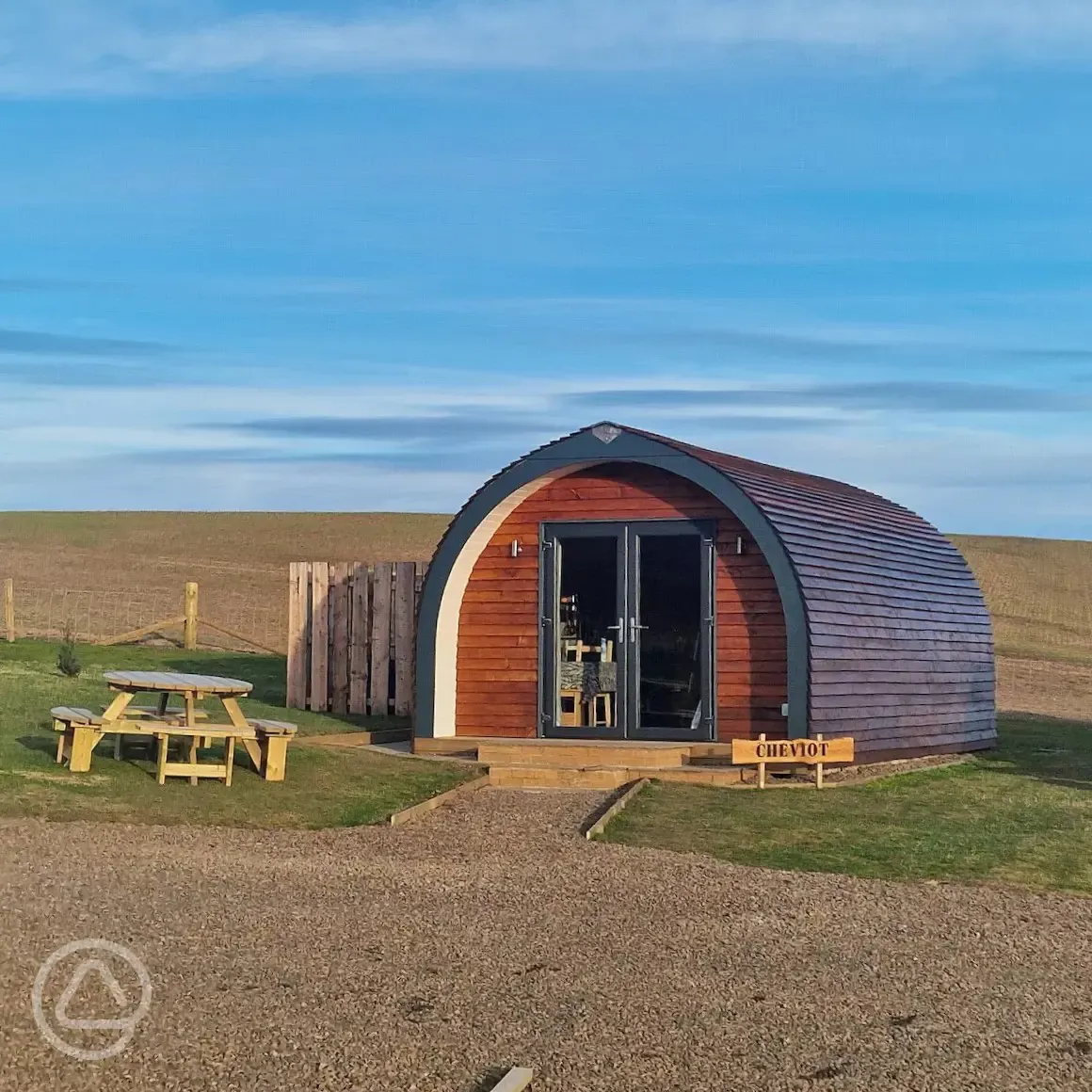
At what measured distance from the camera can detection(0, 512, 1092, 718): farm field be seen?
35.7 m

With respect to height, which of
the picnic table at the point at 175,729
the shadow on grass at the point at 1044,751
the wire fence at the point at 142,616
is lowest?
the shadow on grass at the point at 1044,751

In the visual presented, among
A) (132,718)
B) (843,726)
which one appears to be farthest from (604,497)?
(132,718)

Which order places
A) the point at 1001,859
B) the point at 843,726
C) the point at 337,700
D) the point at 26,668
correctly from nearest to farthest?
the point at 1001,859 → the point at 843,726 → the point at 337,700 → the point at 26,668

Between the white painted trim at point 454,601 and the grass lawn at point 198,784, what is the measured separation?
1.32 m

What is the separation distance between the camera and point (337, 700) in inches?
730

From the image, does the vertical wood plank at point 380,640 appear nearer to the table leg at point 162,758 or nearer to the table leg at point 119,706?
the table leg at point 162,758

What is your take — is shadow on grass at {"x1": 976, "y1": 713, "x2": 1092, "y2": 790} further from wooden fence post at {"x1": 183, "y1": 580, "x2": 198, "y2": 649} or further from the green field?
the green field

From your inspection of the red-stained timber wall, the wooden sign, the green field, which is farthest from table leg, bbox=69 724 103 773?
the green field

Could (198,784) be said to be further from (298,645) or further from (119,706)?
(298,645)

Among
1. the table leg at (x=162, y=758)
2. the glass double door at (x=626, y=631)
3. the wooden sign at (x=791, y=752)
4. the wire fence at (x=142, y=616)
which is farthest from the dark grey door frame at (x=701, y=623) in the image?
the wire fence at (x=142, y=616)

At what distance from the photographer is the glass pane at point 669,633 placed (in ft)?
58.5

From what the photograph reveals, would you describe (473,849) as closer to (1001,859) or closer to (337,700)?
(1001,859)

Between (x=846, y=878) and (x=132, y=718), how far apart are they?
695cm

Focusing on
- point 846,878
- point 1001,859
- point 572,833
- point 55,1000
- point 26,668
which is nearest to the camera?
point 55,1000
